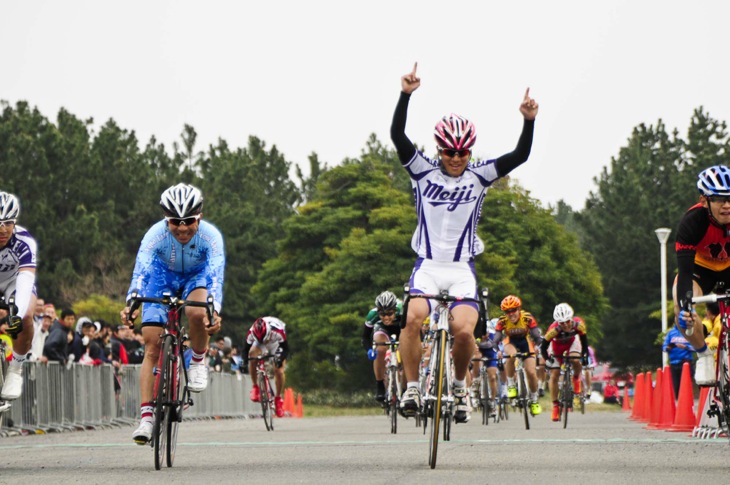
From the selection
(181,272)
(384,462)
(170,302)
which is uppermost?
(181,272)

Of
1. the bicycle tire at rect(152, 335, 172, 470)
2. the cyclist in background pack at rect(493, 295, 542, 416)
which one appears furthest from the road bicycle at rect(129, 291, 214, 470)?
the cyclist in background pack at rect(493, 295, 542, 416)

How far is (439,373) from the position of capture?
11.6 m

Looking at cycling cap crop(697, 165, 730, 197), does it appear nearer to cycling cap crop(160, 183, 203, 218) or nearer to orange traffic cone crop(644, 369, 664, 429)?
cycling cap crop(160, 183, 203, 218)

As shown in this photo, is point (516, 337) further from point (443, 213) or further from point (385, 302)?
point (443, 213)

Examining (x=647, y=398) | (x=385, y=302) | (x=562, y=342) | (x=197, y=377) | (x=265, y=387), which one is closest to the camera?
(x=197, y=377)

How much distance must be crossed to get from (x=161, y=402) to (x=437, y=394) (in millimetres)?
2056

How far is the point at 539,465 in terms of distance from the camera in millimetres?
11844

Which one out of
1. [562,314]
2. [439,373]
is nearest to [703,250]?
[439,373]

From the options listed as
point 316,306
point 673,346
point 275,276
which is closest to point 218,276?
point 673,346

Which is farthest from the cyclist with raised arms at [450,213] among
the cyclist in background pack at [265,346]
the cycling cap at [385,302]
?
the cyclist in background pack at [265,346]

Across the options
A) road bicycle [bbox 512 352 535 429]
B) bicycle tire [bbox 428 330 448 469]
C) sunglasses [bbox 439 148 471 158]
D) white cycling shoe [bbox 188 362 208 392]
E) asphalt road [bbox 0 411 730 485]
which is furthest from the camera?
road bicycle [bbox 512 352 535 429]

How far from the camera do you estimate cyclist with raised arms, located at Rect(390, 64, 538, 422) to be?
1222 centimetres

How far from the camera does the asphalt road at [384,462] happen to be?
10.5 metres

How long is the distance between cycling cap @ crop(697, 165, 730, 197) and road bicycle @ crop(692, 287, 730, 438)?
759mm
